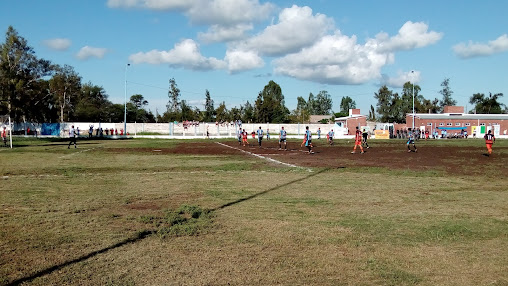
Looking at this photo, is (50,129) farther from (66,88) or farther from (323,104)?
(323,104)

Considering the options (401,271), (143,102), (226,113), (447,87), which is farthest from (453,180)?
(143,102)

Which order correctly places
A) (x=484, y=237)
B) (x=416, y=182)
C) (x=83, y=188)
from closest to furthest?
(x=484, y=237) → (x=83, y=188) → (x=416, y=182)

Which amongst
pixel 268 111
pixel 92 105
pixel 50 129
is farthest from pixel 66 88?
pixel 268 111

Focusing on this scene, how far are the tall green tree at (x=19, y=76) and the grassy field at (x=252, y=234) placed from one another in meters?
48.8

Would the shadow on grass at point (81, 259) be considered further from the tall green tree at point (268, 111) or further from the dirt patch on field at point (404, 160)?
the tall green tree at point (268, 111)

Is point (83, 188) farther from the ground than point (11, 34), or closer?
closer

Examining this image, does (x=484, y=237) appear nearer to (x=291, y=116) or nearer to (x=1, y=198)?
(x=1, y=198)

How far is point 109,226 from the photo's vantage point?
7.51 m

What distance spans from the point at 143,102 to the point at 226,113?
45707mm

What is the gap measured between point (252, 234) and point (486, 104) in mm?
124317

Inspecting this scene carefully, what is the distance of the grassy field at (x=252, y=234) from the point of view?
5.17 m

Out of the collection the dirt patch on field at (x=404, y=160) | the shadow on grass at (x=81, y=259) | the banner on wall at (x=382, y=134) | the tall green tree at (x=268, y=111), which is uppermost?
the tall green tree at (x=268, y=111)

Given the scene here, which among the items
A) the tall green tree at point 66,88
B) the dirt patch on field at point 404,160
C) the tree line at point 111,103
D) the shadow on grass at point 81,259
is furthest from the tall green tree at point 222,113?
the shadow on grass at point 81,259

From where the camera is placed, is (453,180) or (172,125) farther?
(172,125)
